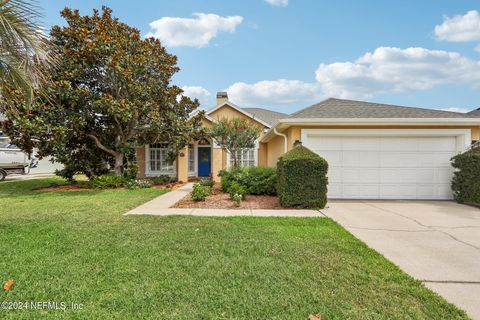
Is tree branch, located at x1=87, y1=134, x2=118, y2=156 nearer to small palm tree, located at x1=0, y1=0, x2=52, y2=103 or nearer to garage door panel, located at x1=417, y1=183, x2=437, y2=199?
small palm tree, located at x1=0, y1=0, x2=52, y2=103

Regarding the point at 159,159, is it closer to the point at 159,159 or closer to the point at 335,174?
the point at 159,159

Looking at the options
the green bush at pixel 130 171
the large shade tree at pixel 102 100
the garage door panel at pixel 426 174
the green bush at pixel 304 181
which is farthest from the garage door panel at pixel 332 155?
the green bush at pixel 130 171

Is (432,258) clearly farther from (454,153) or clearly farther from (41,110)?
(41,110)

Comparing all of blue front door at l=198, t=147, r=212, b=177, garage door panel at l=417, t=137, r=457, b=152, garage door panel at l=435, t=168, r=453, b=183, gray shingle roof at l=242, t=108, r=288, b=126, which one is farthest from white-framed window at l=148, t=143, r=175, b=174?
garage door panel at l=435, t=168, r=453, b=183

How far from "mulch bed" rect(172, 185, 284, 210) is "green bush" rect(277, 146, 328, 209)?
573mm

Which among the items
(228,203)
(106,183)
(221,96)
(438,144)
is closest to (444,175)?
(438,144)

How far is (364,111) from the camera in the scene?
389 inches

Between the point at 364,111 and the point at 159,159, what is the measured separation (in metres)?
12.4

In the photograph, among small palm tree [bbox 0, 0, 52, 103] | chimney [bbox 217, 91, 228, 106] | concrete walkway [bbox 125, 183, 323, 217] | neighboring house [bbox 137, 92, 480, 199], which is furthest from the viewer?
chimney [bbox 217, 91, 228, 106]

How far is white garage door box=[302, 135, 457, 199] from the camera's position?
9.35 m

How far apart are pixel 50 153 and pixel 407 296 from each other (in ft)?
47.8

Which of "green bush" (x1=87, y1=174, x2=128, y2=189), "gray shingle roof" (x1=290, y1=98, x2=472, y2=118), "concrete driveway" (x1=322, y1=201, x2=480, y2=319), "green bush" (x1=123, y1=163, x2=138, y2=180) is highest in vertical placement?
"gray shingle roof" (x1=290, y1=98, x2=472, y2=118)

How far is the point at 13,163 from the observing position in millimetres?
18125

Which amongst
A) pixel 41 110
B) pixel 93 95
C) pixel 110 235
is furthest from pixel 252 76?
pixel 110 235
